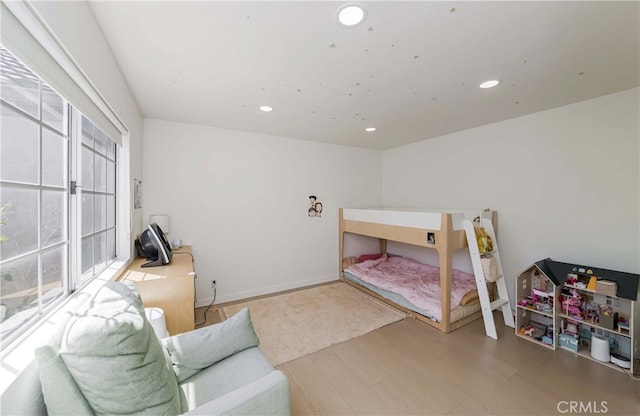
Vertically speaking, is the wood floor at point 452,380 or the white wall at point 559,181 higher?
the white wall at point 559,181

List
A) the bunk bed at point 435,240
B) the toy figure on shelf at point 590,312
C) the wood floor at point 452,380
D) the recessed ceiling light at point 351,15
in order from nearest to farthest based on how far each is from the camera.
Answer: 1. the recessed ceiling light at point 351,15
2. the wood floor at point 452,380
3. the toy figure on shelf at point 590,312
4. the bunk bed at point 435,240

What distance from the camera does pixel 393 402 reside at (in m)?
1.64

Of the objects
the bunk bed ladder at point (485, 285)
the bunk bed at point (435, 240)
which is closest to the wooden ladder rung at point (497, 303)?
the bunk bed ladder at point (485, 285)

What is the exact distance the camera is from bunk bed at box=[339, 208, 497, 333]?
2.52m

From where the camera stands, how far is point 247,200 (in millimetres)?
3393

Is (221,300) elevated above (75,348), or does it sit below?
below

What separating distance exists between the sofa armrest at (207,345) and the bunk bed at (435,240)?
1.98 metres

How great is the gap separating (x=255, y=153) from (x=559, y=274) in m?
3.68

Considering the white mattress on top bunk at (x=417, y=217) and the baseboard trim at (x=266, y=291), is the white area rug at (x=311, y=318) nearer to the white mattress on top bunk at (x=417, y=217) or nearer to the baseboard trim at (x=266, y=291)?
the baseboard trim at (x=266, y=291)

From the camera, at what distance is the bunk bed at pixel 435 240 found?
2516mm

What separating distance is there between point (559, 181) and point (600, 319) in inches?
51.8

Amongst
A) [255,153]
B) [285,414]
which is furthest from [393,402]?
[255,153]

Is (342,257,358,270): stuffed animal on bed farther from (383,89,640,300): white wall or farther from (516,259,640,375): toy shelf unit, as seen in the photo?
(516,259,640,375): toy shelf unit

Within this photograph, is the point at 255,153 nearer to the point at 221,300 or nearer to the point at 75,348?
the point at 221,300
